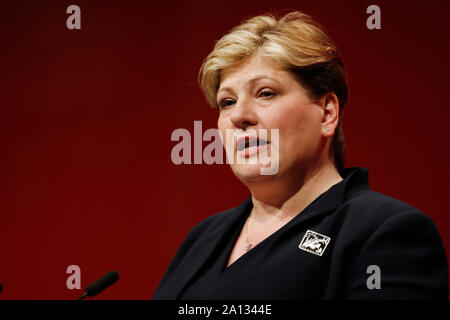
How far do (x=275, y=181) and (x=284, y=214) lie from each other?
10 centimetres

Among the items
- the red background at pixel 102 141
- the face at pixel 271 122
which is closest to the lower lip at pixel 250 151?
the face at pixel 271 122

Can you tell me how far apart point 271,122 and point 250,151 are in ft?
0.31

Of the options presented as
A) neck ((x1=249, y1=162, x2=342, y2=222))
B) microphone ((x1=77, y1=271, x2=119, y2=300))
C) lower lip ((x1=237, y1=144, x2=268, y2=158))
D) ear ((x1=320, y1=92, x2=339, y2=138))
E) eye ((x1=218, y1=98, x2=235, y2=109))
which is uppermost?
eye ((x1=218, y1=98, x2=235, y2=109))

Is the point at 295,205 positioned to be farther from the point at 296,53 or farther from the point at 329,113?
the point at 296,53

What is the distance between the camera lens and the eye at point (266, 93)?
1.38 meters

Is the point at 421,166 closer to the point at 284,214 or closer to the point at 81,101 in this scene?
the point at 284,214

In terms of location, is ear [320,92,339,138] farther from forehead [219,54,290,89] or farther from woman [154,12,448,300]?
forehead [219,54,290,89]

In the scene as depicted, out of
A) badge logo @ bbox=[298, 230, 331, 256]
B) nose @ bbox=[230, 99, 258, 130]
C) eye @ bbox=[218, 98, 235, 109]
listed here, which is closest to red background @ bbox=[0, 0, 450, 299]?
eye @ bbox=[218, 98, 235, 109]

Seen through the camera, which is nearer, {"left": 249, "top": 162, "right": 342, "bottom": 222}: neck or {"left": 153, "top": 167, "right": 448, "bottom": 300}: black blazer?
{"left": 153, "top": 167, "right": 448, "bottom": 300}: black blazer

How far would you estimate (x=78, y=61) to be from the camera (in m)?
2.22

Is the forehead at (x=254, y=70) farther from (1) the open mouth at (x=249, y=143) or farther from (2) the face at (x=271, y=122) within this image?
(1) the open mouth at (x=249, y=143)

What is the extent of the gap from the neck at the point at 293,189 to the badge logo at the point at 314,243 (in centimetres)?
16

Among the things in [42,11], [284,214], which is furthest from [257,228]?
[42,11]

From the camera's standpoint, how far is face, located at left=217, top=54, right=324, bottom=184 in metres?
1.36
